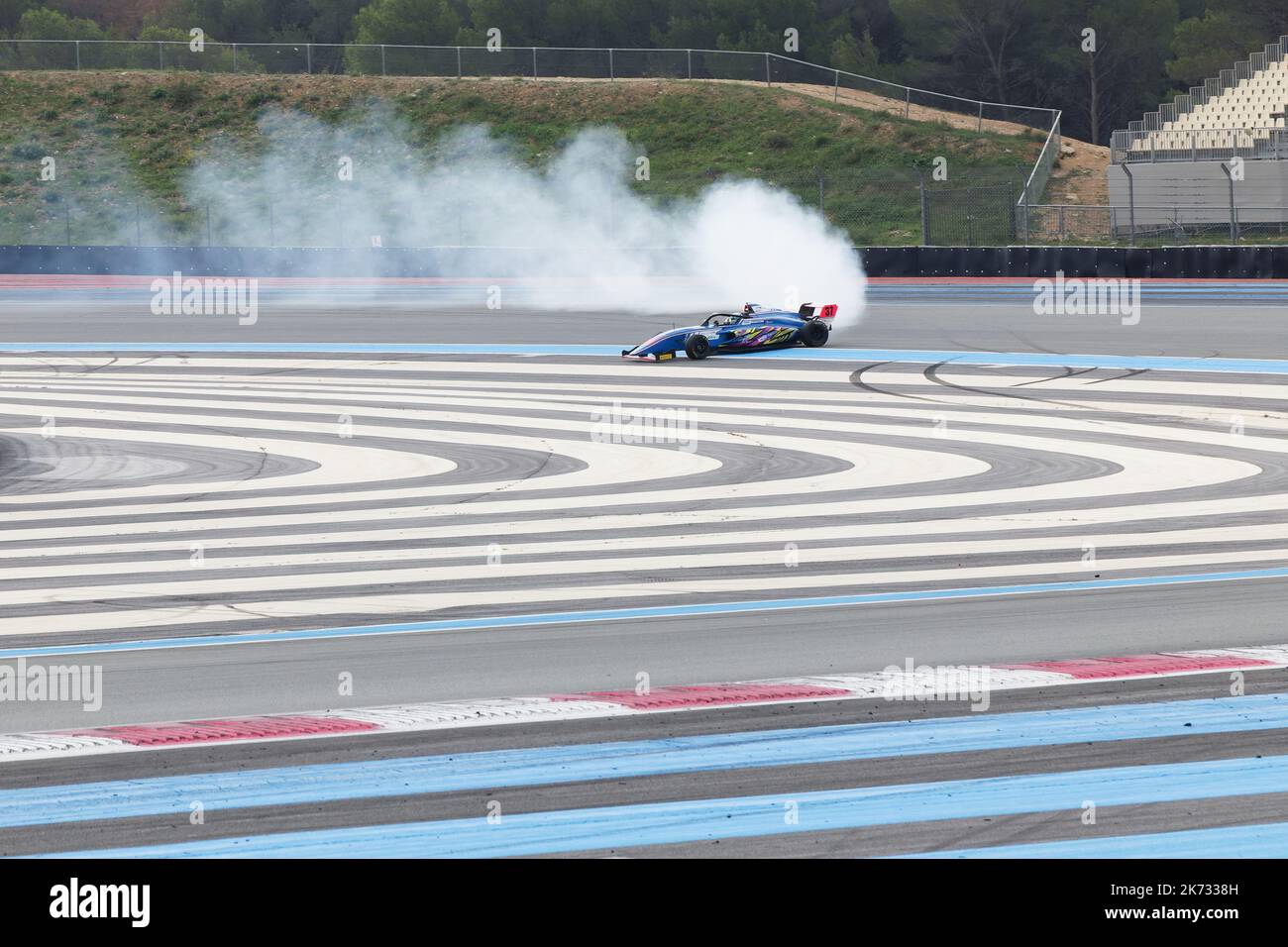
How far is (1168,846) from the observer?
18.3 ft

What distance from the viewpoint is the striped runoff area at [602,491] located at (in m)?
9.80

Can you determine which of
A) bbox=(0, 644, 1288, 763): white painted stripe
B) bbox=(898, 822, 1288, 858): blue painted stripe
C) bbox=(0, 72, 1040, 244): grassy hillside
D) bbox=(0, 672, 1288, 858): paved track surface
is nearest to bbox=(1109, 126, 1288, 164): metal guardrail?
bbox=(0, 72, 1040, 244): grassy hillside

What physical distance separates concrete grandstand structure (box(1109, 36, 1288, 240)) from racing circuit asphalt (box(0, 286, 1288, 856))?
51.2ft

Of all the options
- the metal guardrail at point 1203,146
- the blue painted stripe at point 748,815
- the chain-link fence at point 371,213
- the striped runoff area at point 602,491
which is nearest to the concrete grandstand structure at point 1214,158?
the metal guardrail at point 1203,146

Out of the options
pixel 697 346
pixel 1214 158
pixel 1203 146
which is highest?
pixel 1203 146

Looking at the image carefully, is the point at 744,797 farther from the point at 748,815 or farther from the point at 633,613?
the point at 633,613

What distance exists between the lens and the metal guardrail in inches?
1570

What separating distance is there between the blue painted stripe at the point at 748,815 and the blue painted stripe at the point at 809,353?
47.8ft

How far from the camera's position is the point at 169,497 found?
13797 millimetres

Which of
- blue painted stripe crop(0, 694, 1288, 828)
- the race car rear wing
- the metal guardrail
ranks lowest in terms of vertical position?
blue painted stripe crop(0, 694, 1288, 828)

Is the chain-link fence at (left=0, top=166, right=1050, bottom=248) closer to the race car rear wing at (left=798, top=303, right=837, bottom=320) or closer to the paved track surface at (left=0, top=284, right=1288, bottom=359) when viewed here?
the paved track surface at (left=0, top=284, right=1288, bottom=359)

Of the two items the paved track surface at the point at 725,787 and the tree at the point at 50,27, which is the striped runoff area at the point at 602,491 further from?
the tree at the point at 50,27

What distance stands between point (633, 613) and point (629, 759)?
8.55 feet

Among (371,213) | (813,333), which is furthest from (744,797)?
(371,213)
